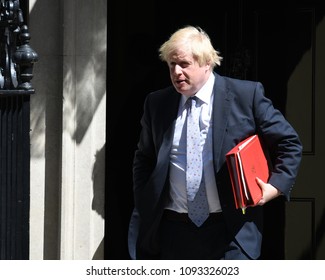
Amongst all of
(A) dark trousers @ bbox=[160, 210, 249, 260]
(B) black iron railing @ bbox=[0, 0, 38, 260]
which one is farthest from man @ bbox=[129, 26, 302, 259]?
(B) black iron railing @ bbox=[0, 0, 38, 260]

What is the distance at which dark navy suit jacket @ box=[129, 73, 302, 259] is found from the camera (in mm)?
5867

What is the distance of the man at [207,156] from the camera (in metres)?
5.86

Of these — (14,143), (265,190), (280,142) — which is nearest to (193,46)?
(280,142)

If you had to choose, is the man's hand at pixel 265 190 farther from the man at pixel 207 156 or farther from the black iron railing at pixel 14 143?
the black iron railing at pixel 14 143

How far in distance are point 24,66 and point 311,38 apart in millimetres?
2633

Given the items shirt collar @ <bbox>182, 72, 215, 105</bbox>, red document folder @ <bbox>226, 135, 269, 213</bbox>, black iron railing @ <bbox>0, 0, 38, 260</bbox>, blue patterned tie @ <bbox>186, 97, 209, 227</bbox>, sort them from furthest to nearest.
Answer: black iron railing @ <bbox>0, 0, 38, 260</bbox> < shirt collar @ <bbox>182, 72, 215, 105</bbox> < blue patterned tie @ <bbox>186, 97, 209, 227</bbox> < red document folder @ <bbox>226, 135, 269, 213</bbox>

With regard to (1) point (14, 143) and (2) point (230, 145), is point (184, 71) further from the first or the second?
(1) point (14, 143)

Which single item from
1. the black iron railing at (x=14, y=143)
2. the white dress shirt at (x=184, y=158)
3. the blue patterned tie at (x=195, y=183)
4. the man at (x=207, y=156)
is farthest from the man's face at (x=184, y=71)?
the black iron railing at (x=14, y=143)

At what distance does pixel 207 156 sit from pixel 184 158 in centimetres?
14

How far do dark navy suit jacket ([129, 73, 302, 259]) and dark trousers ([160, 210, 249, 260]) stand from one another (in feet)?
0.20

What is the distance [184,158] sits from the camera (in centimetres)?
593

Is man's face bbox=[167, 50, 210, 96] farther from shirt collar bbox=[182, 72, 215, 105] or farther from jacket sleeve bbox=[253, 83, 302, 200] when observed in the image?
jacket sleeve bbox=[253, 83, 302, 200]

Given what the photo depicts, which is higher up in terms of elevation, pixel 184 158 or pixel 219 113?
pixel 219 113

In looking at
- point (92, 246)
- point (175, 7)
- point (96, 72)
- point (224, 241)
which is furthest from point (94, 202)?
point (224, 241)
